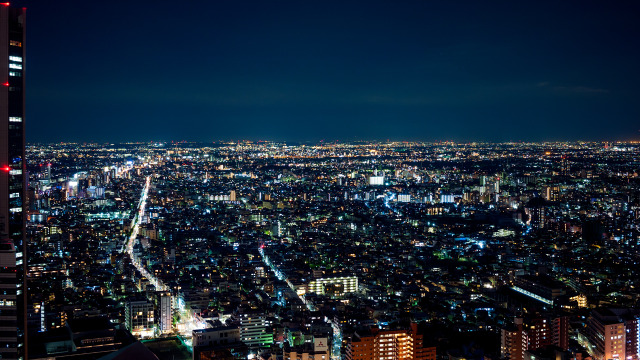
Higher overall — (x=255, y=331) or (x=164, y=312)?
(x=164, y=312)

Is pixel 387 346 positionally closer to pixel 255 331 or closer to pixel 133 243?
pixel 255 331

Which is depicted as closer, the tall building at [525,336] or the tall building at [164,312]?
the tall building at [525,336]

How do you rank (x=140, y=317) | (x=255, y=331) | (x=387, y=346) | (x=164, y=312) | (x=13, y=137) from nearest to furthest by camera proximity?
(x=13, y=137) → (x=387, y=346) → (x=255, y=331) → (x=140, y=317) → (x=164, y=312)

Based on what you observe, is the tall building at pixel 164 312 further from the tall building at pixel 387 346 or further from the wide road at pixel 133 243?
the tall building at pixel 387 346

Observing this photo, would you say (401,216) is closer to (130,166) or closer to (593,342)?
(593,342)

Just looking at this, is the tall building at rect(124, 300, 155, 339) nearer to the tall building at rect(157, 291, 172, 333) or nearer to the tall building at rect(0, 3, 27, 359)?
the tall building at rect(157, 291, 172, 333)

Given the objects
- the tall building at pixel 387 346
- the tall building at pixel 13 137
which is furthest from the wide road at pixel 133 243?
the tall building at pixel 13 137

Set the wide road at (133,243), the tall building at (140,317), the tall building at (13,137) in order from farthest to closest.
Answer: the wide road at (133,243)
the tall building at (140,317)
the tall building at (13,137)

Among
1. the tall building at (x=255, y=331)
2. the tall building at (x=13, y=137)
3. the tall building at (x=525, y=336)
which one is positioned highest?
the tall building at (x=13, y=137)

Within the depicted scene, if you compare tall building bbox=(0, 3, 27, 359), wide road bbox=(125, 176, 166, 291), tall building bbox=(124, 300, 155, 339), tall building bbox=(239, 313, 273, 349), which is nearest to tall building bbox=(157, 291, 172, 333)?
tall building bbox=(124, 300, 155, 339)

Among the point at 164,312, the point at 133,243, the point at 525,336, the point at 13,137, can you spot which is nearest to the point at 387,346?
the point at 525,336

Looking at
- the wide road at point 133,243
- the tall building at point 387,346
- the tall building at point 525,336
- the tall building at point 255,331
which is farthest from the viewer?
the wide road at point 133,243
